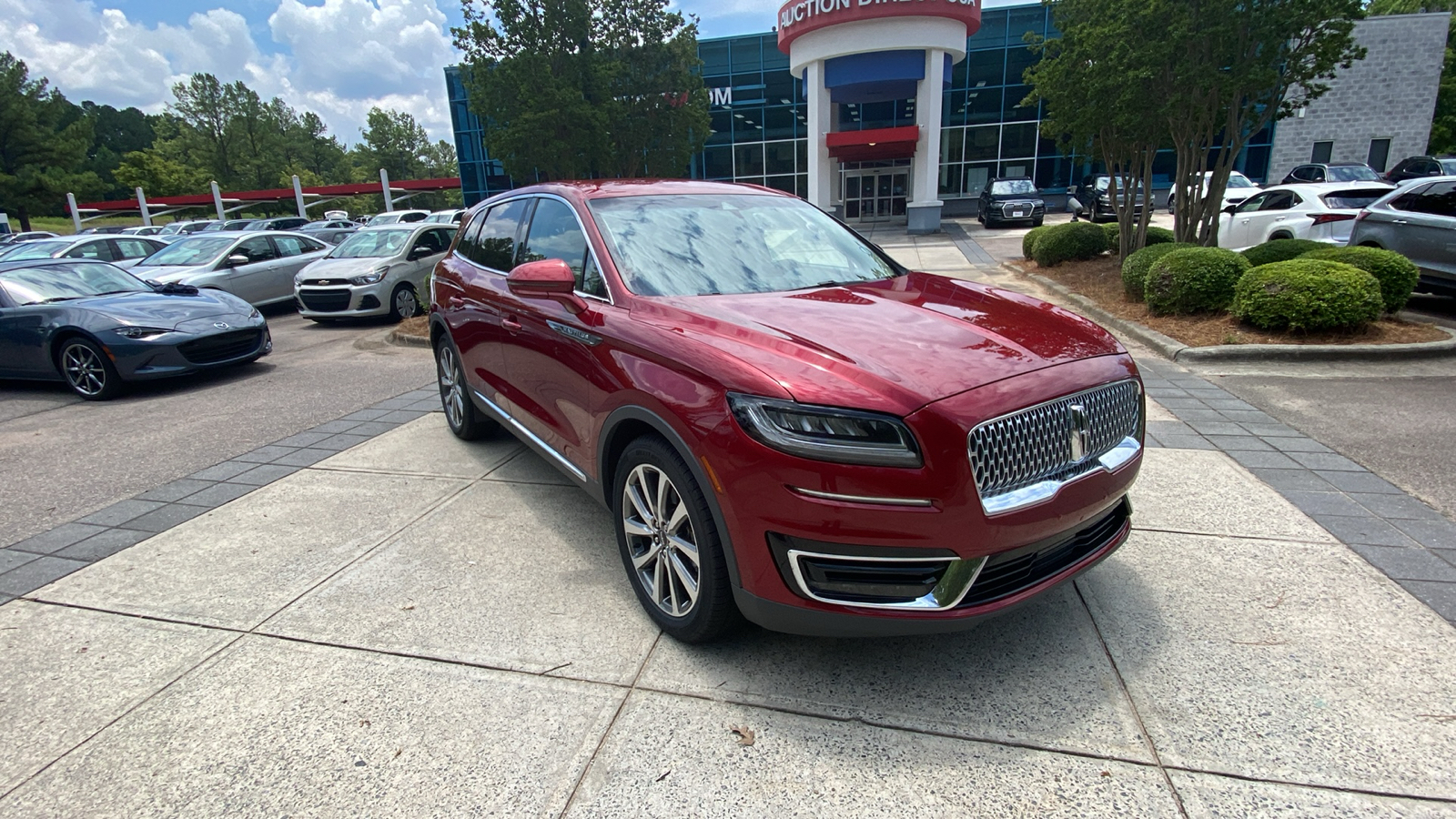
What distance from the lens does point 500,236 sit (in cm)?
468

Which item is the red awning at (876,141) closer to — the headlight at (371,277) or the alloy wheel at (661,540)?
the headlight at (371,277)

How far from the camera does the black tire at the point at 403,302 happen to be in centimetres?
1188

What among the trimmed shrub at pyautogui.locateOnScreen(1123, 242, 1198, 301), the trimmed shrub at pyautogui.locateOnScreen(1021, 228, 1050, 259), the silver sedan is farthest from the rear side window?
the silver sedan

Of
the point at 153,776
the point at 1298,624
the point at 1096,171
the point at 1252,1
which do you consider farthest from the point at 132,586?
the point at 1096,171

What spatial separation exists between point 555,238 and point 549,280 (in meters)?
0.81

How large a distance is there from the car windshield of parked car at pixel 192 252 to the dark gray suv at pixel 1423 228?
16.7 m

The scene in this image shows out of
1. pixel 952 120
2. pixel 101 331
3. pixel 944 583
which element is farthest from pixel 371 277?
pixel 952 120

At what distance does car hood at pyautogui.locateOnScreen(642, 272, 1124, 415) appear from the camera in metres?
2.29

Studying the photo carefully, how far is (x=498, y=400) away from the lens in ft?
14.8

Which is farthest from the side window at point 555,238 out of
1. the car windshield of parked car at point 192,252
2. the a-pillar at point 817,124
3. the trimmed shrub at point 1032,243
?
the a-pillar at point 817,124

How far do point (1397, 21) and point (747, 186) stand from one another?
40.8m

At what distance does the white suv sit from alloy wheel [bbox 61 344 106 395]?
14.2ft

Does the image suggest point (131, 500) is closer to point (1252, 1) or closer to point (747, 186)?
point (747, 186)

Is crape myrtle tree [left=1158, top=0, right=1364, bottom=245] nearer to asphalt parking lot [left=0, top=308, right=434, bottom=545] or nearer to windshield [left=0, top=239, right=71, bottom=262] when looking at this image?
asphalt parking lot [left=0, top=308, right=434, bottom=545]
